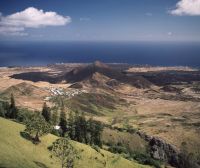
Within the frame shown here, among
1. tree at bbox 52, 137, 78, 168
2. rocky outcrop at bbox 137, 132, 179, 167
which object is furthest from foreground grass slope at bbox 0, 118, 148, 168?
rocky outcrop at bbox 137, 132, 179, 167

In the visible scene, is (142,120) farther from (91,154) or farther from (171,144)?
(91,154)

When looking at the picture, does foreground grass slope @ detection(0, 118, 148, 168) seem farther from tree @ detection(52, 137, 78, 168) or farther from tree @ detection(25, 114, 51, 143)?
tree @ detection(25, 114, 51, 143)

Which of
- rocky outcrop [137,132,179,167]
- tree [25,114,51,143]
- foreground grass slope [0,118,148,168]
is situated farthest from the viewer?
rocky outcrop [137,132,179,167]

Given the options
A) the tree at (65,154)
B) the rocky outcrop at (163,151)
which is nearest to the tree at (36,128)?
the tree at (65,154)

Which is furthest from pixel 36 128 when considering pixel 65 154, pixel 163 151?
→ pixel 163 151

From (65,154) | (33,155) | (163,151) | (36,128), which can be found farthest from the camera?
(163,151)

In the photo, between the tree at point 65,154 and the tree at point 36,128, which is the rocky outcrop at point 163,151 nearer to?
the tree at point 36,128

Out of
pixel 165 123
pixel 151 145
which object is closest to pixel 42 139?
pixel 151 145

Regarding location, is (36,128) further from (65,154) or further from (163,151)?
(163,151)

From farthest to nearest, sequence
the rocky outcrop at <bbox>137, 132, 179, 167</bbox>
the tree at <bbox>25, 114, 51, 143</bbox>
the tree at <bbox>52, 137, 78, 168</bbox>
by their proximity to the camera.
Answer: the rocky outcrop at <bbox>137, 132, 179, 167</bbox> < the tree at <bbox>25, 114, 51, 143</bbox> < the tree at <bbox>52, 137, 78, 168</bbox>
